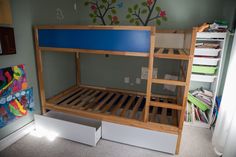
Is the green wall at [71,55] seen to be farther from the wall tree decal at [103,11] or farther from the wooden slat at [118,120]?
the wooden slat at [118,120]

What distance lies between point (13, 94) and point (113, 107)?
1337 millimetres

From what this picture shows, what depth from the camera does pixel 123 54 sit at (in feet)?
5.62

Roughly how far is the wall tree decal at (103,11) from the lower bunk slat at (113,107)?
125 centimetres

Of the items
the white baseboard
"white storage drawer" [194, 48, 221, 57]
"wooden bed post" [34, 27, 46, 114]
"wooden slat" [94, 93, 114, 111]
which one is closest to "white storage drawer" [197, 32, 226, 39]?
"white storage drawer" [194, 48, 221, 57]

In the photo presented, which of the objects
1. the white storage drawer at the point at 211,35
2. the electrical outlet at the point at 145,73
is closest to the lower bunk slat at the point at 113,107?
the electrical outlet at the point at 145,73

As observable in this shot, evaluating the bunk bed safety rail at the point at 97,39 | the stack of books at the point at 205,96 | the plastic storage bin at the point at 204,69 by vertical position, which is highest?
the bunk bed safety rail at the point at 97,39

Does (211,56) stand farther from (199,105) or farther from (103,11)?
(103,11)

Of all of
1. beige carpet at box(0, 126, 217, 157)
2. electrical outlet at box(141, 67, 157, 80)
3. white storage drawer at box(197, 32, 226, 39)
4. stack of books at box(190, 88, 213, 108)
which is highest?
white storage drawer at box(197, 32, 226, 39)

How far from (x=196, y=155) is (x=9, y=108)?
86.7 inches

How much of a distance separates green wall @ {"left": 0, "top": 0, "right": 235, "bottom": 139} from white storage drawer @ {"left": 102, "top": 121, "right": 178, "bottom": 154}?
3.73 feet

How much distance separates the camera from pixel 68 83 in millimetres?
2920

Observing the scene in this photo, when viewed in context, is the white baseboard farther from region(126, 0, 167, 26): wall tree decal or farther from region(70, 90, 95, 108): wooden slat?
region(126, 0, 167, 26): wall tree decal

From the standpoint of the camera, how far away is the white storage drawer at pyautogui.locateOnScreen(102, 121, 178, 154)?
175 cm

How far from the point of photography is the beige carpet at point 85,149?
Result: 69.7 inches
